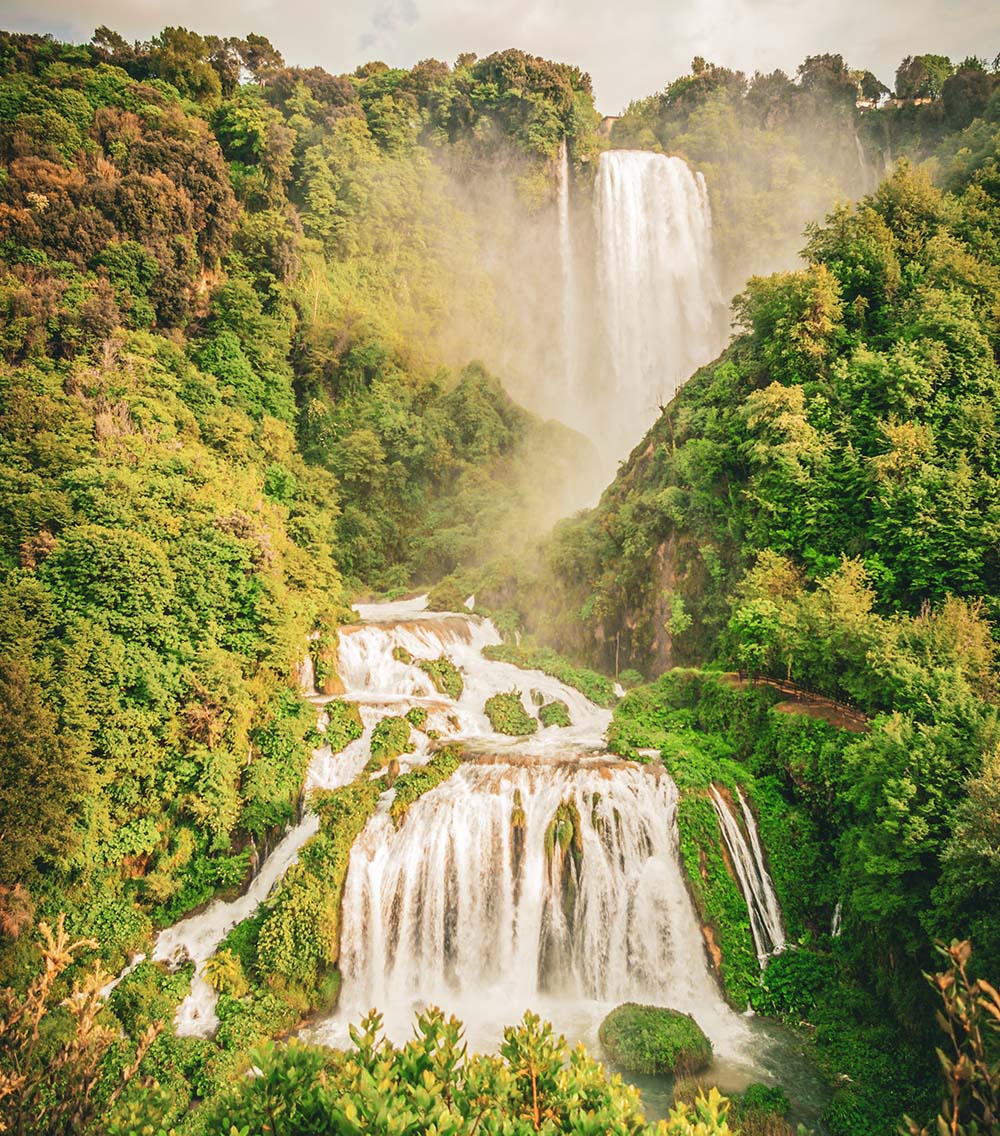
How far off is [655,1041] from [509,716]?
1095 centimetres

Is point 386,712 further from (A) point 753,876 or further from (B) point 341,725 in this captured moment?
(A) point 753,876

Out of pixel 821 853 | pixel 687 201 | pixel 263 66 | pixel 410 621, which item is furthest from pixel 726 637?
pixel 263 66

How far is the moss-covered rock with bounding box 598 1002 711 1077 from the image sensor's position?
10.7m

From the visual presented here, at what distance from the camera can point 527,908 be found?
44.9 ft

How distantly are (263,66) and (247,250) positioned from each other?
1134 inches

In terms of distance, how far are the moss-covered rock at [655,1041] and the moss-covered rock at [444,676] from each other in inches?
482

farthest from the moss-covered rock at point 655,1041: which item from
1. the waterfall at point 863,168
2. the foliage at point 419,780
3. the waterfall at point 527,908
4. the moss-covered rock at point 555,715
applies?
the waterfall at point 863,168

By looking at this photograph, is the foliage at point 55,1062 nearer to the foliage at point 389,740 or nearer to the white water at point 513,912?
the white water at point 513,912

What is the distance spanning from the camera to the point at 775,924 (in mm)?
13266

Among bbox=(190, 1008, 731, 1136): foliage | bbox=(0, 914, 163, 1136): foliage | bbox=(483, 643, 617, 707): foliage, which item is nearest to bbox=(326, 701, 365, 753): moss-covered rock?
bbox=(483, 643, 617, 707): foliage

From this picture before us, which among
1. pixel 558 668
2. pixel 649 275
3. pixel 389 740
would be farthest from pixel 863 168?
pixel 389 740

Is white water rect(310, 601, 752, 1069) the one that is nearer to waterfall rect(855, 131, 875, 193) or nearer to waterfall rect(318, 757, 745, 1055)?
waterfall rect(318, 757, 745, 1055)

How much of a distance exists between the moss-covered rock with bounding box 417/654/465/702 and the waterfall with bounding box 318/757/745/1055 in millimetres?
7630

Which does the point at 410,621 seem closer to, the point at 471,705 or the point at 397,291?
the point at 471,705
